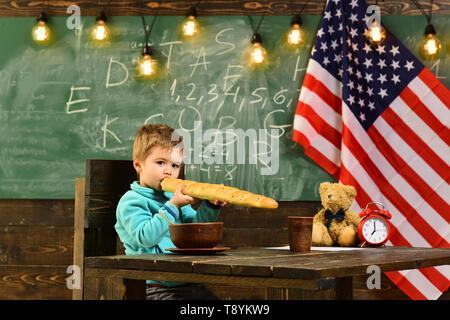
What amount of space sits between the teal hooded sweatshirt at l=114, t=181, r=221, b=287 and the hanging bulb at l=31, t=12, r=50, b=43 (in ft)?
5.92

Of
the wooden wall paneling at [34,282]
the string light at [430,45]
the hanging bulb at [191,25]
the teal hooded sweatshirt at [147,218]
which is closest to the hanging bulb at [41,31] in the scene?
the hanging bulb at [191,25]

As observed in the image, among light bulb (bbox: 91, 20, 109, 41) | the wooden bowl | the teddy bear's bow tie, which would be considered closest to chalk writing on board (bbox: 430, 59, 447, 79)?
the teddy bear's bow tie

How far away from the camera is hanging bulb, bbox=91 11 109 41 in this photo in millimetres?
3596

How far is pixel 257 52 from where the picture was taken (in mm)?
3537

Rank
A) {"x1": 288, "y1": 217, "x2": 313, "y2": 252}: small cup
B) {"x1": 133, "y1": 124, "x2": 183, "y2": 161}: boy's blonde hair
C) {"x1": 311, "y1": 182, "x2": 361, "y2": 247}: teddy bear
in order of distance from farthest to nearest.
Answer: {"x1": 311, "y1": 182, "x2": 361, "y2": 247}: teddy bear
{"x1": 133, "y1": 124, "x2": 183, "y2": 161}: boy's blonde hair
{"x1": 288, "y1": 217, "x2": 313, "y2": 252}: small cup

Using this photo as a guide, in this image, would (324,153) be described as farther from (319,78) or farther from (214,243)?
(214,243)

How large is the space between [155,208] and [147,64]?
162cm

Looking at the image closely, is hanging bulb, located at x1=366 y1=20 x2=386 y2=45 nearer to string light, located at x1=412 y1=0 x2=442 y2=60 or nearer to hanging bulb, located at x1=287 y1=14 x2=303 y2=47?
string light, located at x1=412 y1=0 x2=442 y2=60

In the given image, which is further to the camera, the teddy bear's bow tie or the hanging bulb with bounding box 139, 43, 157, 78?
the hanging bulb with bounding box 139, 43, 157, 78

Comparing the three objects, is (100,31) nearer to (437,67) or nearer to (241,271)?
(437,67)

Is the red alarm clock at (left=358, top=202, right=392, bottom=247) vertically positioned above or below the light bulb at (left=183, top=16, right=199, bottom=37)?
below

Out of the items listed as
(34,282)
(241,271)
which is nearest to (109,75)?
(34,282)

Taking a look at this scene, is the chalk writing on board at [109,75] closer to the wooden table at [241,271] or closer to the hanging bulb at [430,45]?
the hanging bulb at [430,45]
